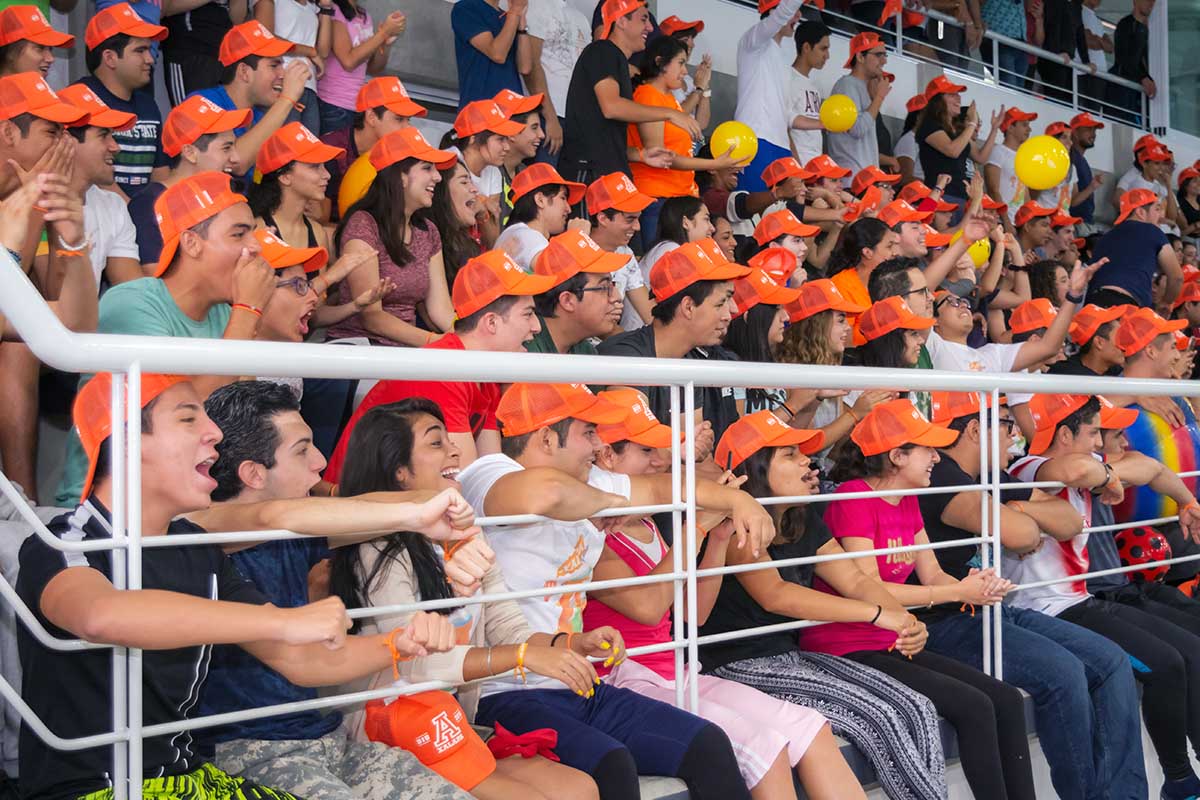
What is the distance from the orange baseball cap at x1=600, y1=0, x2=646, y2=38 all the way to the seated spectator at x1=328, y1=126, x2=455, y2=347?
1.95 meters

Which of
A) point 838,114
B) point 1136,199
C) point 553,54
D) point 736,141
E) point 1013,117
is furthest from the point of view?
point 1013,117

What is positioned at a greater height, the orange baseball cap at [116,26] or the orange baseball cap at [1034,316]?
the orange baseball cap at [116,26]

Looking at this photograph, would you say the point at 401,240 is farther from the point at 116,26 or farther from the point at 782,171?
the point at 782,171

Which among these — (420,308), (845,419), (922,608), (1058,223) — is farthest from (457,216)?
(1058,223)

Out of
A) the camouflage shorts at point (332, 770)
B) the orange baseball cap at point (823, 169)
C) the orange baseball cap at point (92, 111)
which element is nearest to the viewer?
the camouflage shorts at point (332, 770)

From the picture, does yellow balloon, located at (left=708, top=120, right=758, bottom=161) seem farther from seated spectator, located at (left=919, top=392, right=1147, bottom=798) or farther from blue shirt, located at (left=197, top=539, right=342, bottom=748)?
blue shirt, located at (left=197, top=539, right=342, bottom=748)

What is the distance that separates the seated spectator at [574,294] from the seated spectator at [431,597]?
1.72 meters

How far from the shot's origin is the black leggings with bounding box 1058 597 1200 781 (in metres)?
4.14

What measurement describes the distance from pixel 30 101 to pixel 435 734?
2.42 m

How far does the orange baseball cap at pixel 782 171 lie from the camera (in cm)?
723

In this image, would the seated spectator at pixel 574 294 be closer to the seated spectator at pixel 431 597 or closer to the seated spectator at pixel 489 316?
the seated spectator at pixel 489 316

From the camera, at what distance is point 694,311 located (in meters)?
4.66

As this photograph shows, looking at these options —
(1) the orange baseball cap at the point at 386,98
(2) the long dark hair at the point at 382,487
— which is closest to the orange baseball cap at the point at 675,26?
(1) the orange baseball cap at the point at 386,98

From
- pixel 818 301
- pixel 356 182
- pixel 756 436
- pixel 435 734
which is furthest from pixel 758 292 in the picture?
pixel 435 734
